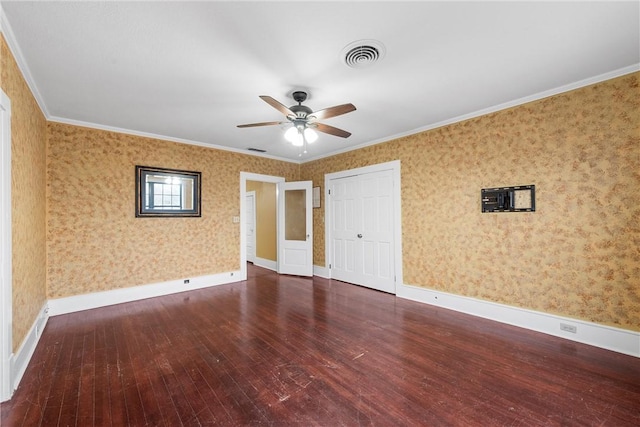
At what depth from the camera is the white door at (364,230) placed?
4.60 m

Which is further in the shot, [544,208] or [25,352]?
[544,208]

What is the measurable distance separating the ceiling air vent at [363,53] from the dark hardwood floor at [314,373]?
2.63 meters

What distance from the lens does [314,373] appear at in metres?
2.24

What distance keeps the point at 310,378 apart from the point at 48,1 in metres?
3.16

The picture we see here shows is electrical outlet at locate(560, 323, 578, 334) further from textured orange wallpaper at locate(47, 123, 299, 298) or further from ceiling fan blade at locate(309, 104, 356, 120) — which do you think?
textured orange wallpaper at locate(47, 123, 299, 298)

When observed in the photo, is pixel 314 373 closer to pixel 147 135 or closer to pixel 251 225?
pixel 147 135

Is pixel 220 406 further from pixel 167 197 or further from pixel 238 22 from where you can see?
pixel 167 197

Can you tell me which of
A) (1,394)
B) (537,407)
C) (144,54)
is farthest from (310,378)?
(144,54)

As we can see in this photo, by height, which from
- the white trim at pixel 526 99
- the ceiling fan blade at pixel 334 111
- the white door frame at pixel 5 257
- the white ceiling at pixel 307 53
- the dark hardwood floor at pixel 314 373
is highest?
the white ceiling at pixel 307 53

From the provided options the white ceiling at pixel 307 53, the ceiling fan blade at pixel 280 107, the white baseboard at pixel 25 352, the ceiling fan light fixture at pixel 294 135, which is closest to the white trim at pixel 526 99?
the white ceiling at pixel 307 53

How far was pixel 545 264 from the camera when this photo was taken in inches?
118

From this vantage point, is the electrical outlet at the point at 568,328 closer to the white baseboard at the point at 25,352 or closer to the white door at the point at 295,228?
the white door at the point at 295,228

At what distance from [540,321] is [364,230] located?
2.71 meters

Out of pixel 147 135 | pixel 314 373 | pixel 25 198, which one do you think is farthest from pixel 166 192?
pixel 314 373
